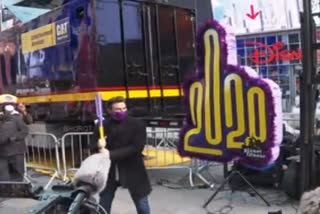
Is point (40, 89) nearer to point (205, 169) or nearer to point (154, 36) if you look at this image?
point (154, 36)

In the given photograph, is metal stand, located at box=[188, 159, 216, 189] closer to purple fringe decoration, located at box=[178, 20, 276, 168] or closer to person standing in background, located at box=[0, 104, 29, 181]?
purple fringe decoration, located at box=[178, 20, 276, 168]

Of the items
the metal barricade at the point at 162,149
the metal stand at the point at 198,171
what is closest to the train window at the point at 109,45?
the metal barricade at the point at 162,149

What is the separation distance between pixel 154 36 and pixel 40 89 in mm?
2682

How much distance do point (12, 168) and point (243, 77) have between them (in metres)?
3.38

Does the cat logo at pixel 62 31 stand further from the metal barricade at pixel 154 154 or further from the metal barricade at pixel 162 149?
the metal barricade at pixel 162 149

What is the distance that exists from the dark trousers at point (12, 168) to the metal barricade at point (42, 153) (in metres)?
1.84

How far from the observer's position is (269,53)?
2669cm

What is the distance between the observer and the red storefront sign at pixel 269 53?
26328mm

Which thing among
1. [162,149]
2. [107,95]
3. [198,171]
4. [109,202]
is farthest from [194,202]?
[162,149]

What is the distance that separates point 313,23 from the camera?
5895mm

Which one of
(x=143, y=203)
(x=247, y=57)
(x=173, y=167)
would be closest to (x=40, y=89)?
(x=173, y=167)

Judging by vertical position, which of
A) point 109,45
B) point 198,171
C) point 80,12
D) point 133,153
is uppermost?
point 80,12

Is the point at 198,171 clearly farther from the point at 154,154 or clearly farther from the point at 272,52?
the point at 272,52

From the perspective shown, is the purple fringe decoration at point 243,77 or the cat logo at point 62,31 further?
the cat logo at point 62,31
